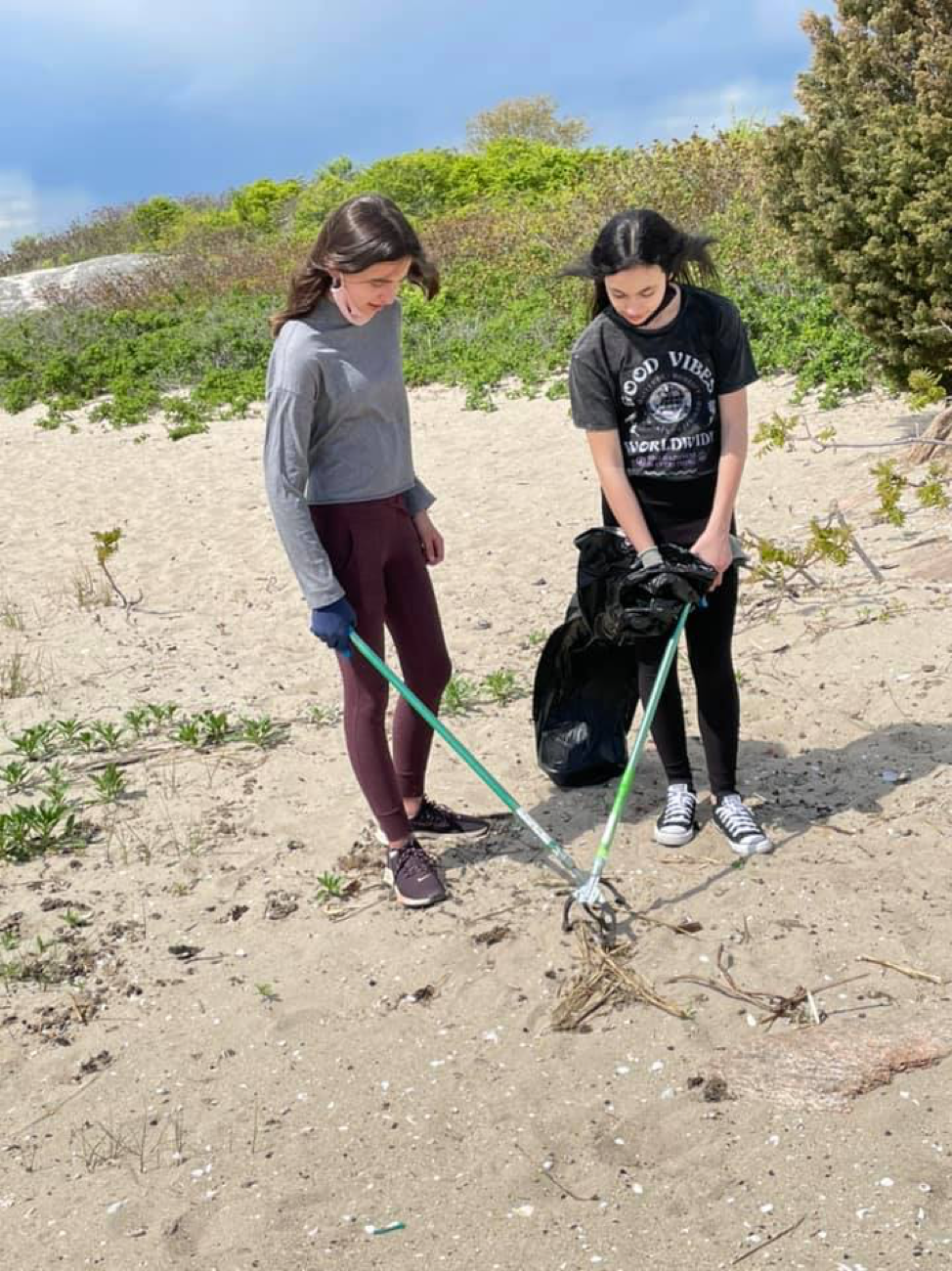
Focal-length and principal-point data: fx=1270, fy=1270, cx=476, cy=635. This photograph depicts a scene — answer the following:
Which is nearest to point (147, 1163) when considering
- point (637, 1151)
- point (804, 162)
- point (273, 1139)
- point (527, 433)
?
point (273, 1139)

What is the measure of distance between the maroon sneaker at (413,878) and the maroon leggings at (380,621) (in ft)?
0.19

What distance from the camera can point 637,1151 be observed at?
2672 millimetres

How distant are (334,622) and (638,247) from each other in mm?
1219

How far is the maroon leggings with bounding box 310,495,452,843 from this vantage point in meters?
3.44

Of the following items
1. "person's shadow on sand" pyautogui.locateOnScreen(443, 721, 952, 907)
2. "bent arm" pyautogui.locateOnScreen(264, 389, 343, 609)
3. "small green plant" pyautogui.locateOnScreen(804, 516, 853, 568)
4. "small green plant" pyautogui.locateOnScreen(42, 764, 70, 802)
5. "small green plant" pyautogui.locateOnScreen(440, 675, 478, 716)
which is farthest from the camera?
"small green plant" pyautogui.locateOnScreen(804, 516, 853, 568)

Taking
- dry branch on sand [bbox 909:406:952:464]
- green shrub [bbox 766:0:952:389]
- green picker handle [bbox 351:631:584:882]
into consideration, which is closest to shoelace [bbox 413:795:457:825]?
green picker handle [bbox 351:631:584:882]

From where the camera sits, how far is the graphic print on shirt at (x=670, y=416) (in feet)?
11.1

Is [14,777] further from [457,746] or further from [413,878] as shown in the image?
[457,746]

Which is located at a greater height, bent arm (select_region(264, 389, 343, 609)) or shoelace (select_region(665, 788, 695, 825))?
bent arm (select_region(264, 389, 343, 609))

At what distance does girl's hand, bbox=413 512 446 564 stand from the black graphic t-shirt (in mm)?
533

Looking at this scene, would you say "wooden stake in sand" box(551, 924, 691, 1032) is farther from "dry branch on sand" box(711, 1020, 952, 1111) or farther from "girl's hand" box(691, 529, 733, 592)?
"girl's hand" box(691, 529, 733, 592)

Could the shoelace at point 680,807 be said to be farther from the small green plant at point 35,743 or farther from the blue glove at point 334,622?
the small green plant at point 35,743

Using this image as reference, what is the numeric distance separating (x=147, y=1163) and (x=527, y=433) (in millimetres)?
7943

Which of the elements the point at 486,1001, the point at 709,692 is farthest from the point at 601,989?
the point at 709,692
